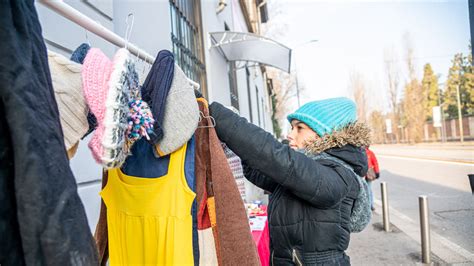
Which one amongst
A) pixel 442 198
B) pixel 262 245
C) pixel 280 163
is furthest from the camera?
pixel 442 198

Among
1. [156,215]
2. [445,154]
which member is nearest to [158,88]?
[156,215]

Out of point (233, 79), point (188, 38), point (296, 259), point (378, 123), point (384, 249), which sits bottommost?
point (384, 249)

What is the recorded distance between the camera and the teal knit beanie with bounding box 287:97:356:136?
1.82 metres

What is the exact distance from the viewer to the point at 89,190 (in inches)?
76.2

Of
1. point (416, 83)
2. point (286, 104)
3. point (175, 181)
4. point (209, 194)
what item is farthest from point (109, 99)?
point (416, 83)

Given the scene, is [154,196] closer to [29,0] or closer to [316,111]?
[29,0]

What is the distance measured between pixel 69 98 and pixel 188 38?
4005 millimetres

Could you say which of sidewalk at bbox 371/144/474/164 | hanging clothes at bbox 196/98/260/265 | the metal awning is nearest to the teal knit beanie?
hanging clothes at bbox 196/98/260/265

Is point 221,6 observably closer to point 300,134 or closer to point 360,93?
point 300,134

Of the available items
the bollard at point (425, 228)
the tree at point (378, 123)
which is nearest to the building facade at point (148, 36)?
the bollard at point (425, 228)

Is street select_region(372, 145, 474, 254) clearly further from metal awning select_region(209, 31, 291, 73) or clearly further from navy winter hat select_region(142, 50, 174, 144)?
navy winter hat select_region(142, 50, 174, 144)

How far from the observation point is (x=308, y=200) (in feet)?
5.25

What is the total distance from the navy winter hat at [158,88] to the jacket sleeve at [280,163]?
0.27 meters

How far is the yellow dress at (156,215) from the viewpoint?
1.06m
